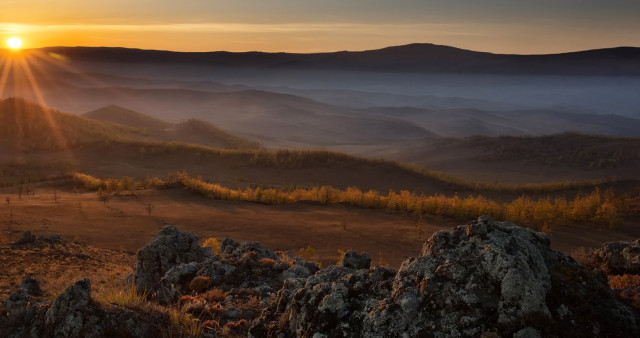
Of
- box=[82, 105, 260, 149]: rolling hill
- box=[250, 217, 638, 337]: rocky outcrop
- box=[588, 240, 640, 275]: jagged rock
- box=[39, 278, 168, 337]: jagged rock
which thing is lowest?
box=[82, 105, 260, 149]: rolling hill

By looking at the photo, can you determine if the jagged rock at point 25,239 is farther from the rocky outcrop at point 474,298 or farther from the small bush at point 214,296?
the rocky outcrop at point 474,298

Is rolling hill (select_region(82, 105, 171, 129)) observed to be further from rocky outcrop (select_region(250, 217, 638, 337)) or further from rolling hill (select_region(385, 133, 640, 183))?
rocky outcrop (select_region(250, 217, 638, 337))

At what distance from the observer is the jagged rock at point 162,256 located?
20.9 feet

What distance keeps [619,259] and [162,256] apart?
5689mm

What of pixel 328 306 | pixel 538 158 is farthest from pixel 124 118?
pixel 328 306

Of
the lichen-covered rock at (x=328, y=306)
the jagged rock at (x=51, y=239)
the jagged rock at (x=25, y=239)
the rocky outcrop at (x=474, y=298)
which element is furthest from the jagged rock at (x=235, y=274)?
the jagged rock at (x=25, y=239)

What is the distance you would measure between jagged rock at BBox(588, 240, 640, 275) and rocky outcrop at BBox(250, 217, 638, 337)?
6.14 feet

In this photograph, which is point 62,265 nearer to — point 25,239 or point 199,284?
point 25,239

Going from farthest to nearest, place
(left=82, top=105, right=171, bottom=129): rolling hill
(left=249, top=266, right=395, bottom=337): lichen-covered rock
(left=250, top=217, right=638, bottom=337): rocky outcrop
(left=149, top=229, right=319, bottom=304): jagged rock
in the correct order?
(left=82, top=105, right=171, bottom=129): rolling hill → (left=149, top=229, right=319, bottom=304): jagged rock → (left=249, top=266, right=395, bottom=337): lichen-covered rock → (left=250, top=217, right=638, bottom=337): rocky outcrop

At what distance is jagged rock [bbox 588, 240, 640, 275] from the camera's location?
493 centimetres

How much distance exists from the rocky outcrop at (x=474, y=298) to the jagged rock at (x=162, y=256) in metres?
3.32

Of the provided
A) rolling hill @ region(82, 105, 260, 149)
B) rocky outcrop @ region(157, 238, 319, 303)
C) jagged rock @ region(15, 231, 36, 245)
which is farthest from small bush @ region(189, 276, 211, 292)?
rolling hill @ region(82, 105, 260, 149)

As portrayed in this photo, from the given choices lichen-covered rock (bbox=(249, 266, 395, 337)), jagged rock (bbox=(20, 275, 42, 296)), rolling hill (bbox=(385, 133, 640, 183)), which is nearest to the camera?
lichen-covered rock (bbox=(249, 266, 395, 337))

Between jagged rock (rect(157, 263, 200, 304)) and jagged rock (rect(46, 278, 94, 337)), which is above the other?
jagged rock (rect(46, 278, 94, 337))
